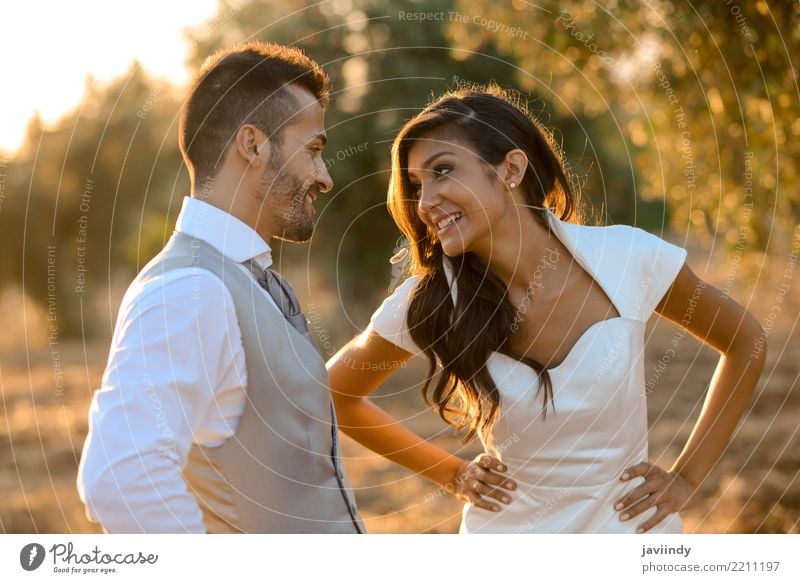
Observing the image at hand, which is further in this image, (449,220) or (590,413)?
(449,220)

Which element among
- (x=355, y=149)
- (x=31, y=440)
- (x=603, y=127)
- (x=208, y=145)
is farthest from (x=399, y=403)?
(x=208, y=145)

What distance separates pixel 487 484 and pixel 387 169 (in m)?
4.99

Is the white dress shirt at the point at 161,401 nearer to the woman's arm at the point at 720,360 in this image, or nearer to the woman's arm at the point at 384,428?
the woman's arm at the point at 384,428

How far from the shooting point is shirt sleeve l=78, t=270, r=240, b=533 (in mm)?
2131

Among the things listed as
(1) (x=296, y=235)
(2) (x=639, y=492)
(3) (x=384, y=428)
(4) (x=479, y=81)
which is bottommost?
(2) (x=639, y=492)

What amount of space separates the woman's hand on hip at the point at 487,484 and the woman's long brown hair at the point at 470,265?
0.12m

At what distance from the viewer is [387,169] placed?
7844mm

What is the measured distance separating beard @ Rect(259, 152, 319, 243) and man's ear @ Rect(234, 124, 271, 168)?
3 cm

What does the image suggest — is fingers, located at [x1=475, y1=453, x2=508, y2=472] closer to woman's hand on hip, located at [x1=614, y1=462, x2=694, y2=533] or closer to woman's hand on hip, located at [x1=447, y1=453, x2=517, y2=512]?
woman's hand on hip, located at [x1=447, y1=453, x2=517, y2=512]

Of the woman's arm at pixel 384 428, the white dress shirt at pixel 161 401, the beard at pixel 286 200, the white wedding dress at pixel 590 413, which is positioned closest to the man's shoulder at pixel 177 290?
the white dress shirt at pixel 161 401

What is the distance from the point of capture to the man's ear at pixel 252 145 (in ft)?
8.86

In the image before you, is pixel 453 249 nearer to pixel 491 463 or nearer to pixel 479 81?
pixel 491 463

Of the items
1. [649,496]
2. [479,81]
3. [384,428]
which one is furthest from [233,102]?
[479,81]
